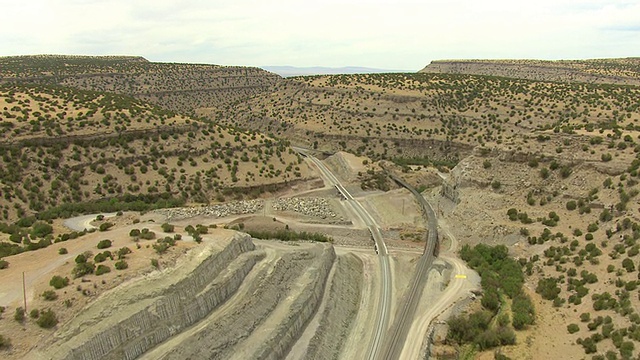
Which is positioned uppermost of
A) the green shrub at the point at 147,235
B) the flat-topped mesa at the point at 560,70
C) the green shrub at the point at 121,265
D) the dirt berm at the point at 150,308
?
the flat-topped mesa at the point at 560,70

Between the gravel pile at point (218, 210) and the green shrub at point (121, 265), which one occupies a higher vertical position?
the green shrub at point (121, 265)

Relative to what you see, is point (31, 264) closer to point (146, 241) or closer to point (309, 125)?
point (146, 241)

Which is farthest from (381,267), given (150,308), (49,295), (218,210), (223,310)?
(49,295)

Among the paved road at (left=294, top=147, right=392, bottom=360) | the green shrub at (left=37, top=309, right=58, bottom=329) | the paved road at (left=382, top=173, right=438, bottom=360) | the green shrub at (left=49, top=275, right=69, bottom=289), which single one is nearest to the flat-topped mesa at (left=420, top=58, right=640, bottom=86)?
the paved road at (left=294, top=147, right=392, bottom=360)

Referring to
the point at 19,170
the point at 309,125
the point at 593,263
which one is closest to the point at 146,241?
the point at 19,170

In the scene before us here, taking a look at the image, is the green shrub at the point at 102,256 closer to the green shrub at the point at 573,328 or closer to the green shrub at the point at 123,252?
the green shrub at the point at 123,252

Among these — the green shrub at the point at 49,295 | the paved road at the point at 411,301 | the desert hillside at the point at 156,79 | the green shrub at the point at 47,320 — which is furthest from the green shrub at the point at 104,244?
the desert hillside at the point at 156,79
